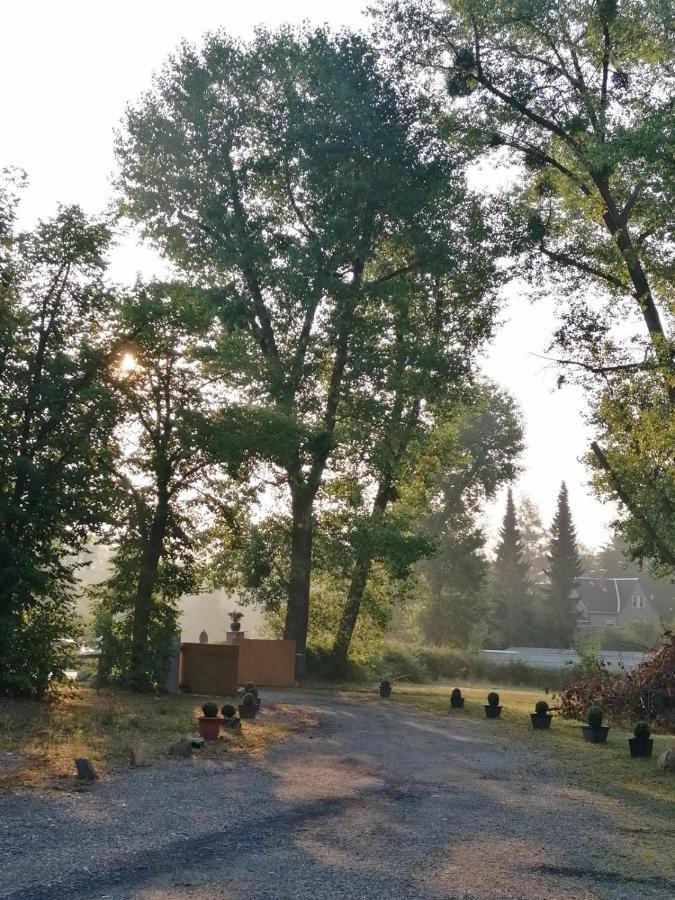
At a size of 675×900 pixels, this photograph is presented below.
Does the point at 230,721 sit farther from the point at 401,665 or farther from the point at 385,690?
the point at 401,665

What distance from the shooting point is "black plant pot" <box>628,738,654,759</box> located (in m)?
14.7

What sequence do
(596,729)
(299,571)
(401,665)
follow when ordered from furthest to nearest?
(401,665), (299,571), (596,729)

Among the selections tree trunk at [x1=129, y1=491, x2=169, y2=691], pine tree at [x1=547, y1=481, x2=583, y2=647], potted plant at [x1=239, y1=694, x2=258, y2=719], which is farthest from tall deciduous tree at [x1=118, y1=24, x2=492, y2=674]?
pine tree at [x1=547, y1=481, x2=583, y2=647]

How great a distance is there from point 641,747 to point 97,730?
28.5 ft

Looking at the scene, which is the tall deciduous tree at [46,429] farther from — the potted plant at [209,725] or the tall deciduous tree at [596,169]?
the tall deciduous tree at [596,169]

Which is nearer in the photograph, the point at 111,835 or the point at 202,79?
the point at 111,835

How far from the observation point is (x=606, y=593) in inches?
3342

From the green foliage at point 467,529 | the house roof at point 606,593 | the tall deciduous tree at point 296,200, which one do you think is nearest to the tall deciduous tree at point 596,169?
the tall deciduous tree at point 296,200

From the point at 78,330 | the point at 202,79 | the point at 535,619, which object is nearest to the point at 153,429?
the point at 78,330

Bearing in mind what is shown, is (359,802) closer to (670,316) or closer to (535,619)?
(670,316)

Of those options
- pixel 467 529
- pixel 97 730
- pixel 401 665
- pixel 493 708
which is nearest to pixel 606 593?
pixel 467 529

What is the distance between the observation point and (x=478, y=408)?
29.6 metres

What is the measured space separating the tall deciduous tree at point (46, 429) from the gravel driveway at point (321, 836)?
19.0ft

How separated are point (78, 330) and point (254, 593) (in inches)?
504
